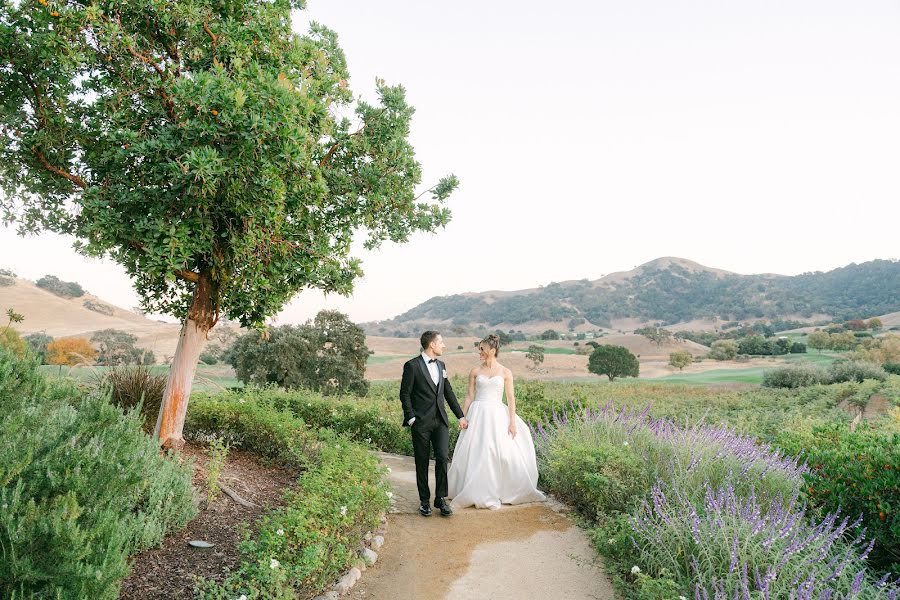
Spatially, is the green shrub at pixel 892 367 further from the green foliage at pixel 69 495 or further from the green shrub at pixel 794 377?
the green foliage at pixel 69 495

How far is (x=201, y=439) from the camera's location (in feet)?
29.7

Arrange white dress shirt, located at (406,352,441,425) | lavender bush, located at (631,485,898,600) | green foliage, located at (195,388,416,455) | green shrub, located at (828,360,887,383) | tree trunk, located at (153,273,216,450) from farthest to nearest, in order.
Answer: green shrub, located at (828,360,887,383)
green foliage, located at (195,388,416,455)
tree trunk, located at (153,273,216,450)
white dress shirt, located at (406,352,441,425)
lavender bush, located at (631,485,898,600)

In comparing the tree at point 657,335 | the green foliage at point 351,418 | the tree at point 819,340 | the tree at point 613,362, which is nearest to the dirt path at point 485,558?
the green foliage at point 351,418

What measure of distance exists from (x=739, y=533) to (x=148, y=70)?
25.9 ft

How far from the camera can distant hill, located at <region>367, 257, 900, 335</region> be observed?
12144 cm

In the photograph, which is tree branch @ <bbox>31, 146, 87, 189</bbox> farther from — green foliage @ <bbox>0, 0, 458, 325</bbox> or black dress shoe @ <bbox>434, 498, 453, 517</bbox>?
black dress shoe @ <bbox>434, 498, 453, 517</bbox>

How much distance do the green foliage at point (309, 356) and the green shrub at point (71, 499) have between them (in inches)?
645

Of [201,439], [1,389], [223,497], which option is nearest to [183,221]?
[1,389]

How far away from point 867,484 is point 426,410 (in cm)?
444

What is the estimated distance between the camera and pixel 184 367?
7.76 meters

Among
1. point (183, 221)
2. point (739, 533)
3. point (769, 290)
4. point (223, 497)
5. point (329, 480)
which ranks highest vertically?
point (769, 290)

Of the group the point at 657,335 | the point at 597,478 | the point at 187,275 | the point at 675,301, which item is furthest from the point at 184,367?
the point at 675,301

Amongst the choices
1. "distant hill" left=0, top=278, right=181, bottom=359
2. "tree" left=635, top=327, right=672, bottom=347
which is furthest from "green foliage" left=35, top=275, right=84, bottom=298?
"tree" left=635, top=327, right=672, bottom=347

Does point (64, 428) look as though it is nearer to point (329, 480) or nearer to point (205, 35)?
point (329, 480)
